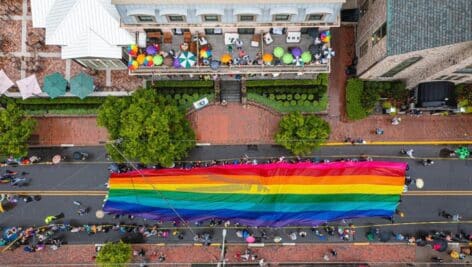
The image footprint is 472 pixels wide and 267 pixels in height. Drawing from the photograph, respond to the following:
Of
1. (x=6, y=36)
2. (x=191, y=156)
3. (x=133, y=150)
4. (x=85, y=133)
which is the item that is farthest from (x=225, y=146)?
(x=6, y=36)

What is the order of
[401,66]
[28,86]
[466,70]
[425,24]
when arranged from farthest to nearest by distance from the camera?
1. [28,86]
2. [401,66]
3. [466,70]
4. [425,24]

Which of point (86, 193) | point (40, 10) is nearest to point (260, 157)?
point (86, 193)

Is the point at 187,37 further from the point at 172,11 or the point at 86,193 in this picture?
the point at 86,193

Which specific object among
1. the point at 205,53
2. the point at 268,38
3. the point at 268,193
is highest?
the point at 268,38

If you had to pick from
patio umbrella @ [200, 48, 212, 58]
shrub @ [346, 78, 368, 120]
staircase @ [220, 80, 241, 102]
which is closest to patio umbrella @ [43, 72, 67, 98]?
patio umbrella @ [200, 48, 212, 58]

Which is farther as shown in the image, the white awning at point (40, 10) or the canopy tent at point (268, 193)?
the canopy tent at point (268, 193)

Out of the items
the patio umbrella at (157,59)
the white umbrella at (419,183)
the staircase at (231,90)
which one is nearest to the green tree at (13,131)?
the patio umbrella at (157,59)

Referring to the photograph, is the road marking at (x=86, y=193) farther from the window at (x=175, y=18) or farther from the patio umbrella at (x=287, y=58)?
the window at (x=175, y=18)
